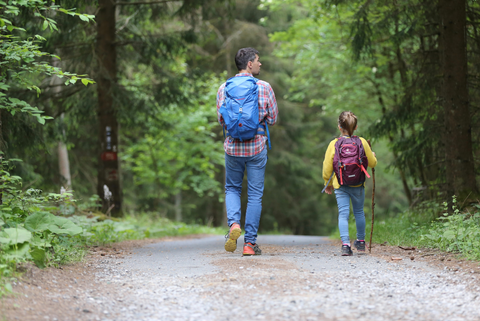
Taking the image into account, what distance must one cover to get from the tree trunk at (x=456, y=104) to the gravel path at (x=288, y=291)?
8.41ft

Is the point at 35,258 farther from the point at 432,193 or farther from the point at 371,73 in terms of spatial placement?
the point at 371,73

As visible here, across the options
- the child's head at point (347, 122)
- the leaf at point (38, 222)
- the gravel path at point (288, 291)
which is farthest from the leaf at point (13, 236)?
the child's head at point (347, 122)

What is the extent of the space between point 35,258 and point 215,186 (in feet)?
52.8

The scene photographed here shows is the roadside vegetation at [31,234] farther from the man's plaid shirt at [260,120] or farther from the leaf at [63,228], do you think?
the man's plaid shirt at [260,120]

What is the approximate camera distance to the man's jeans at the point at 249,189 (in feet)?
17.6

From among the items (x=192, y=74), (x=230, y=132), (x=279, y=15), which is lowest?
(x=230, y=132)

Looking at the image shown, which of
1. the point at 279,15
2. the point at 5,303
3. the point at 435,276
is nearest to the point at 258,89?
the point at 435,276

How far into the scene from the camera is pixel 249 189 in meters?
5.46

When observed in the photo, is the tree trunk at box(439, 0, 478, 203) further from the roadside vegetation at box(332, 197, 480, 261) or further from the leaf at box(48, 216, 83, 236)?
the leaf at box(48, 216, 83, 236)

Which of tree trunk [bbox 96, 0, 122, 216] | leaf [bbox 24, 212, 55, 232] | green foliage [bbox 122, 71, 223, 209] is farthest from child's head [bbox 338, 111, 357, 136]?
green foliage [bbox 122, 71, 223, 209]

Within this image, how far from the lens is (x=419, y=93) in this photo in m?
8.60

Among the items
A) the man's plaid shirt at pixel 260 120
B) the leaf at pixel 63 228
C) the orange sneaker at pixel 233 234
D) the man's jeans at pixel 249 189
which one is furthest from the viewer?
the man's jeans at pixel 249 189

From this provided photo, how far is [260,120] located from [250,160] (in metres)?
0.47

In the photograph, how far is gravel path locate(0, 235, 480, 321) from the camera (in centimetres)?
303
